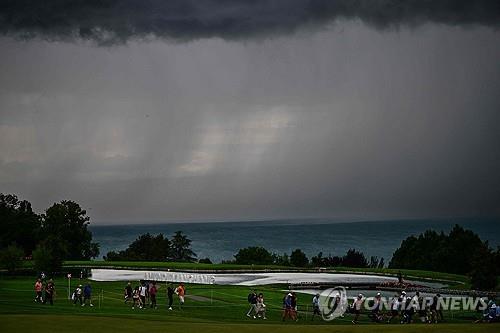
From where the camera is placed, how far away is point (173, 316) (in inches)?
1917

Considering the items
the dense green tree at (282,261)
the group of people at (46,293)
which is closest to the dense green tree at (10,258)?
the group of people at (46,293)

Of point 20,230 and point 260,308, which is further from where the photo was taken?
point 20,230

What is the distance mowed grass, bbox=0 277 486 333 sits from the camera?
39.8 meters

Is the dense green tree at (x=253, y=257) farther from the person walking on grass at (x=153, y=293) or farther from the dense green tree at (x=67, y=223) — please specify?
the person walking on grass at (x=153, y=293)

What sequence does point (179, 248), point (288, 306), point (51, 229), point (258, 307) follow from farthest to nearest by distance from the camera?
point (179, 248) → point (51, 229) → point (258, 307) → point (288, 306)

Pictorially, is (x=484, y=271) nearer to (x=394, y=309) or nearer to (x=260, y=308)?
(x=394, y=309)

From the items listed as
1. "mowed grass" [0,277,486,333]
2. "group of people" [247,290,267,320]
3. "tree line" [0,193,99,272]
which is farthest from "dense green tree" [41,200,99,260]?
"group of people" [247,290,267,320]

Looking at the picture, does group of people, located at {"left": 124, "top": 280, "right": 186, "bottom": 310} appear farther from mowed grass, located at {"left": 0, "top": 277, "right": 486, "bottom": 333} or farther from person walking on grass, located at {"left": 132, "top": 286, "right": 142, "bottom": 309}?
mowed grass, located at {"left": 0, "top": 277, "right": 486, "bottom": 333}

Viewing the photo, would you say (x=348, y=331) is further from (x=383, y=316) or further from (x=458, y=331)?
(x=383, y=316)

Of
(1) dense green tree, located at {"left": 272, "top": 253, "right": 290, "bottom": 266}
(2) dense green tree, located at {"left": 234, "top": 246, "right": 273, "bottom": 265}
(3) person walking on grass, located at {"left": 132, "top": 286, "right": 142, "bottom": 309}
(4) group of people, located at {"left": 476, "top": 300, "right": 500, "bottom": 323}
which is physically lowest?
(4) group of people, located at {"left": 476, "top": 300, "right": 500, "bottom": 323}

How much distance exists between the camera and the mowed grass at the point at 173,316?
3981 cm

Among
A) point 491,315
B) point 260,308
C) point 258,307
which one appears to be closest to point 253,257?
point 260,308

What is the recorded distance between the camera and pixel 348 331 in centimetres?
4075

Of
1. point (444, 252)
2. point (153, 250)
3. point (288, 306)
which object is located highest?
point (153, 250)
